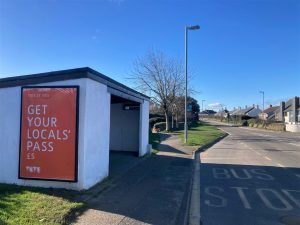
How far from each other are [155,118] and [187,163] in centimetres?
3409

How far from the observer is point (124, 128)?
738 inches

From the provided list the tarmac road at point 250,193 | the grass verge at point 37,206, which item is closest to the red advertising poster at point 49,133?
the grass verge at point 37,206

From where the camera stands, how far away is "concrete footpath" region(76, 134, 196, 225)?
6.99 meters

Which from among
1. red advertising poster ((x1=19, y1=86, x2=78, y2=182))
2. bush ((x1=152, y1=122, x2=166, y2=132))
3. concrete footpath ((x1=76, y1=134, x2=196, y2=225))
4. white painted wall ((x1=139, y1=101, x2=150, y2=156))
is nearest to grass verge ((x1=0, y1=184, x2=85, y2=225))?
concrete footpath ((x1=76, y1=134, x2=196, y2=225))

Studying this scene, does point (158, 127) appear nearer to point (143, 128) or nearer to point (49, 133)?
point (143, 128)

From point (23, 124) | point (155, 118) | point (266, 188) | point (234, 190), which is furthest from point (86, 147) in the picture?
point (155, 118)

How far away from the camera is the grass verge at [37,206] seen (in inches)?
253

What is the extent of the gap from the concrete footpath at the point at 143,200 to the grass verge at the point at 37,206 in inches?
12.3

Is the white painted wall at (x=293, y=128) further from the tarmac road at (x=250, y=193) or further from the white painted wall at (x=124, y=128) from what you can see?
the white painted wall at (x=124, y=128)

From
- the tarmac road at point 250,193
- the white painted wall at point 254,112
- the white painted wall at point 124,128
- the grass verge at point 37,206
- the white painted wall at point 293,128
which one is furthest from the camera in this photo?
the white painted wall at point 254,112

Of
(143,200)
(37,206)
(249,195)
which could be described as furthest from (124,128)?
(37,206)

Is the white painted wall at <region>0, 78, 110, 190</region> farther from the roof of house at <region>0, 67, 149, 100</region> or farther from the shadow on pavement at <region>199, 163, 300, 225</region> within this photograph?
the shadow on pavement at <region>199, 163, 300, 225</region>

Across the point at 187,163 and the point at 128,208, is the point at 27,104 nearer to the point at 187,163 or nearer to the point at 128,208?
the point at 128,208

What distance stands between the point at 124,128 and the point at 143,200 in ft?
34.1
